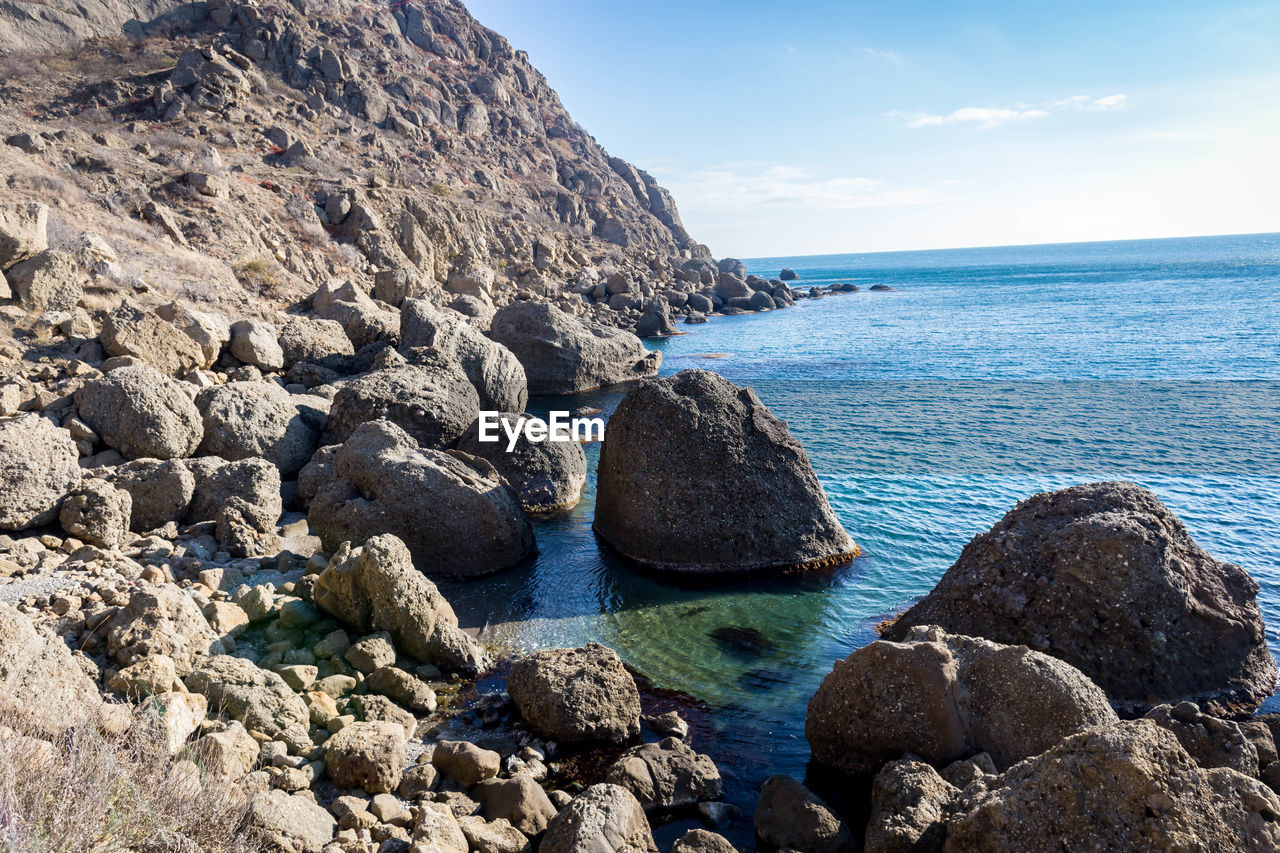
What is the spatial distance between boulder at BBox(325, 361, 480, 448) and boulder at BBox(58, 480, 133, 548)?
5.01 meters

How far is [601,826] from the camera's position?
21.8ft

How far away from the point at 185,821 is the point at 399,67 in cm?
8053

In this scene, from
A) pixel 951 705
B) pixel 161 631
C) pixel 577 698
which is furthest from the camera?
pixel 577 698

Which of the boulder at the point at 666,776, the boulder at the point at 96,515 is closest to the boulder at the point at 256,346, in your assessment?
the boulder at the point at 96,515

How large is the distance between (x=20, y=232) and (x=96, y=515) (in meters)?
12.1

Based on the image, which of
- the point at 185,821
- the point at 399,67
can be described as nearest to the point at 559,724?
the point at 185,821

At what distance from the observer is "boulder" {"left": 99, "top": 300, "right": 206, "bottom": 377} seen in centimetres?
1717

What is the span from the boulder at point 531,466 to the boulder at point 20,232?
40.1 feet

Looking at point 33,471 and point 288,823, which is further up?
point 33,471

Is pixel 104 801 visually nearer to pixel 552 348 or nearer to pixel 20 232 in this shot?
pixel 20 232

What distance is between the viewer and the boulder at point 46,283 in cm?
1803

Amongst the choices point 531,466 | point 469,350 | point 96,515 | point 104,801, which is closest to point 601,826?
point 104,801

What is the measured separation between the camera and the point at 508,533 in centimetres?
Result: 1411

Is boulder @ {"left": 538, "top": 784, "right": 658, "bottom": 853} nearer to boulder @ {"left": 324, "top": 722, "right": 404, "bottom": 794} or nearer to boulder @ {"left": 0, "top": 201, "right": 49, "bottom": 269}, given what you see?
boulder @ {"left": 324, "top": 722, "right": 404, "bottom": 794}
